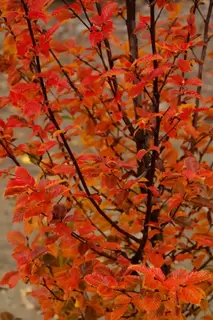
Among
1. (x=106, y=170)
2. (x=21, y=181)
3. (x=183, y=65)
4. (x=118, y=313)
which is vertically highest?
(x=183, y=65)

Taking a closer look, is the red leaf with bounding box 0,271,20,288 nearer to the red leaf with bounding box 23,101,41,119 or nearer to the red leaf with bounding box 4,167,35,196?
the red leaf with bounding box 4,167,35,196

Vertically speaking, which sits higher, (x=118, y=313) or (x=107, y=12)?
(x=107, y=12)

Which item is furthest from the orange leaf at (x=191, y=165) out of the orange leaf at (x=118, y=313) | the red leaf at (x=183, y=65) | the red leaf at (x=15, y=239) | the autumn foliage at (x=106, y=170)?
the red leaf at (x=15, y=239)

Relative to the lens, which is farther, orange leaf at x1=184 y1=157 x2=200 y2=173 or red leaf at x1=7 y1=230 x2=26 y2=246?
red leaf at x1=7 y1=230 x2=26 y2=246

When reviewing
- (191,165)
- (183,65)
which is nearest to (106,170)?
(191,165)

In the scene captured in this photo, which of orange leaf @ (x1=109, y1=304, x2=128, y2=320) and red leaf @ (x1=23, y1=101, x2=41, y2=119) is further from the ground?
red leaf @ (x1=23, y1=101, x2=41, y2=119)

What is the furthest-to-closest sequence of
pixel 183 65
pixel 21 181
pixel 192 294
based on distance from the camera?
pixel 183 65, pixel 21 181, pixel 192 294

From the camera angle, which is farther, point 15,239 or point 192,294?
point 15,239

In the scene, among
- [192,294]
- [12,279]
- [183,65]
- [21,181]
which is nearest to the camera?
[192,294]

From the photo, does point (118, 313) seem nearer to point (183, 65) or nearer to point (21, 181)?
point (21, 181)

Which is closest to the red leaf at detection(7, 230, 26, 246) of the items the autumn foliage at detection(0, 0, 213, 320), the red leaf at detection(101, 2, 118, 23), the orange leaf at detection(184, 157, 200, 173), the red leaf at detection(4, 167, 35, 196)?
the autumn foliage at detection(0, 0, 213, 320)

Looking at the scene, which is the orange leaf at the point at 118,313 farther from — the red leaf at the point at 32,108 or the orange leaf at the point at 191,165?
the red leaf at the point at 32,108

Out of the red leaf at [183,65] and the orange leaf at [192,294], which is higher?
the red leaf at [183,65]

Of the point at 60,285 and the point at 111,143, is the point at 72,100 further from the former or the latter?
the point at 60,285
